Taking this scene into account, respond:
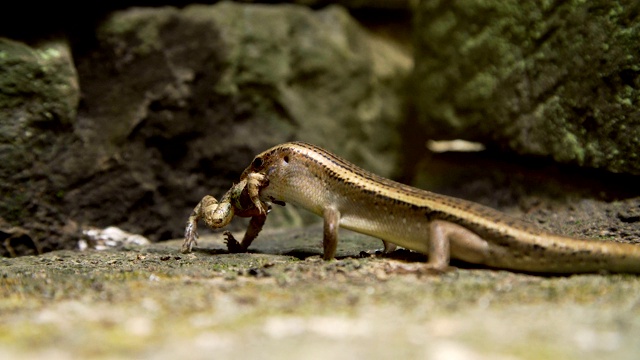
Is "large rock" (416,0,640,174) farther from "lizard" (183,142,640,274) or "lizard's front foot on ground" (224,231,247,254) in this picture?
"lizard's front foot on ground" (224,231,247,254)

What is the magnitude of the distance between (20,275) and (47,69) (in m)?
2.76

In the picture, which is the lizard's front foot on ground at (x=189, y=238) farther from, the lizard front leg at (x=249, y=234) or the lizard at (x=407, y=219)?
the lizard front leg at (x=249, y=234)

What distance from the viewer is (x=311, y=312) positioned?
3.00 metres

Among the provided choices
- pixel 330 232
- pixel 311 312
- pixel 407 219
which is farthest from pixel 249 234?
pixel 311 312

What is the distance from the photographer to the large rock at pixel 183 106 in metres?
6.75

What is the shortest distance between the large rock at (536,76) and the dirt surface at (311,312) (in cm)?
235

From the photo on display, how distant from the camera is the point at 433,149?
9.23m

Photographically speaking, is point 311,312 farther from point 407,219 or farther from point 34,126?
point 34,126

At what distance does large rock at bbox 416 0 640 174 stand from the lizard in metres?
2.05

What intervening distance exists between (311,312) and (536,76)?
15.2 ft

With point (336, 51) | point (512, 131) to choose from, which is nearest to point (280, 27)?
point (336, 51)

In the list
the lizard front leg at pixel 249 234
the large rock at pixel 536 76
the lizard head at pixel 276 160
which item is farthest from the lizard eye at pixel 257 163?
the large rock at pixel 536 76

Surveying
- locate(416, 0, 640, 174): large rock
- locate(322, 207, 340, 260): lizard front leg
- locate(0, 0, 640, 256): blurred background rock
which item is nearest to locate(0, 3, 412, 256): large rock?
locate(0, 0, 640, 256): blurred background rock

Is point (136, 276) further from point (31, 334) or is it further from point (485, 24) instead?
point (485, 24)
